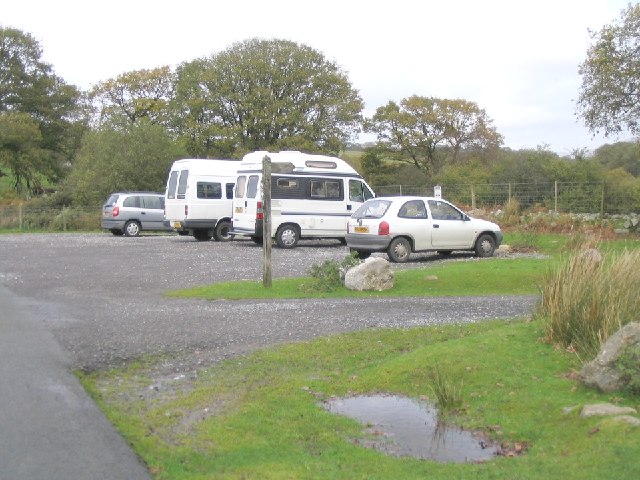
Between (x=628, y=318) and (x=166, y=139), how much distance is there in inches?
1657

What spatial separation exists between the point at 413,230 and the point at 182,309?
8.46 meters

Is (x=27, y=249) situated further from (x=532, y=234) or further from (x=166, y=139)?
(x=166, y=139)

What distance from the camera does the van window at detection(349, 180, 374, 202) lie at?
26641mm

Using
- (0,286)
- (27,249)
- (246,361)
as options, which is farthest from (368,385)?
(27,249)

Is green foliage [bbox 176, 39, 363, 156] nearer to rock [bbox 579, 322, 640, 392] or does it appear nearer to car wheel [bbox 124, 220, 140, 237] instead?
car wheel [bbox 124, 220, 140, 237]

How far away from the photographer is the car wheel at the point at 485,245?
21.7 m

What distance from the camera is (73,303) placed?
14609 millimetres

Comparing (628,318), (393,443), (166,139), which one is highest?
(166,139)

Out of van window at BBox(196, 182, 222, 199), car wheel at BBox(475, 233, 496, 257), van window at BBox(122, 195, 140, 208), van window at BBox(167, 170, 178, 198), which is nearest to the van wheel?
van window at BBox(196, 182, 222, 199)

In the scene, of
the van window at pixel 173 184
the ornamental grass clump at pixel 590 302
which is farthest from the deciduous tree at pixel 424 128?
the ornamental grass clump at pixel 590 302

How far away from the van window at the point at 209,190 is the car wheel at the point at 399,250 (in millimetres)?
10626

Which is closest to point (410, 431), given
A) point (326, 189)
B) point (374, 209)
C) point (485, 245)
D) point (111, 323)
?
point (111, 323)

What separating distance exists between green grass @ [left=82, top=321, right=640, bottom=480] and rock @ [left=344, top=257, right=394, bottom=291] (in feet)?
16.4

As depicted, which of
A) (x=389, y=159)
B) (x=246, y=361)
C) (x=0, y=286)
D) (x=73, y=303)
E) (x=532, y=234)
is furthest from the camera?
(x=389, y=159)
